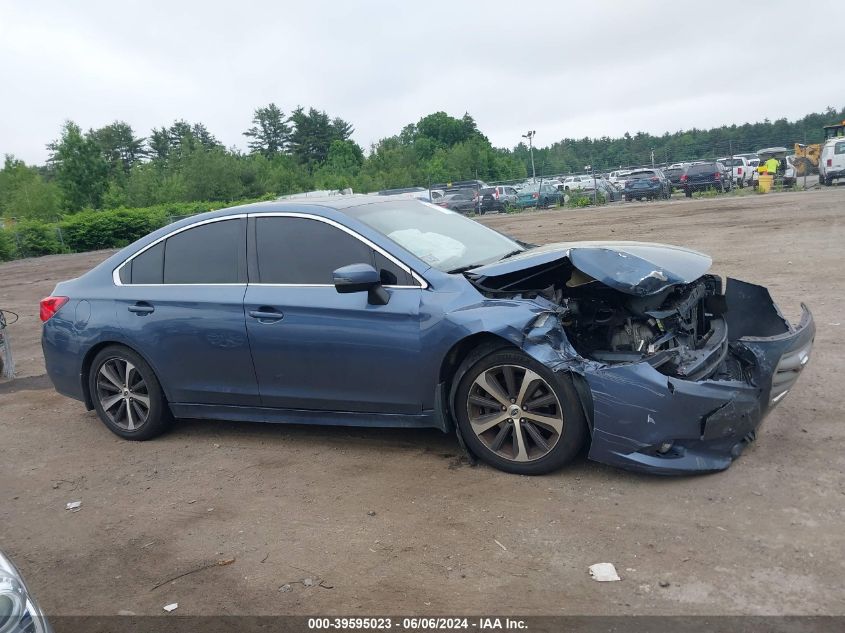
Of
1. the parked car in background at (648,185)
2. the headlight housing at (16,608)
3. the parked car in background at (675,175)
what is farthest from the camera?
the parked car in background at (648,185)

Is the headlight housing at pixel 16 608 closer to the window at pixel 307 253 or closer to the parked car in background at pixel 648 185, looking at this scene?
the window at pixel 307 253

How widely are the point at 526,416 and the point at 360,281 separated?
124 centimetres

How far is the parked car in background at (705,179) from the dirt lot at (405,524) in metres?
26.8

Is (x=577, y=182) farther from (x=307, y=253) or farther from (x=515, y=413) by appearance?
(x=515, y=413)

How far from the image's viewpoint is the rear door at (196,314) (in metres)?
5.09

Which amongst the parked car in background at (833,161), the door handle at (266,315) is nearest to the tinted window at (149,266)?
the door handle at (266,315)

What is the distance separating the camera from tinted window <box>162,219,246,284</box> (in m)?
5.23

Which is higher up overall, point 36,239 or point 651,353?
point 36,239

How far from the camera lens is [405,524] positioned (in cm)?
394

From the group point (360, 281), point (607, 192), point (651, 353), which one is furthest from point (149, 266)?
point (607, 192)

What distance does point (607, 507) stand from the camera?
389cm

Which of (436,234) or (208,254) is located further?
(208,254)

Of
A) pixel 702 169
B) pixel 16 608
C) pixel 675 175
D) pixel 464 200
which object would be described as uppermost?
pixel 702 169

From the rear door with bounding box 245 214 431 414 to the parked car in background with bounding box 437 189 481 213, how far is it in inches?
1272
